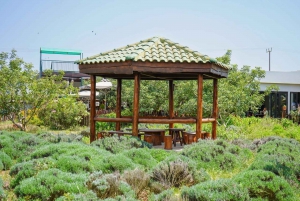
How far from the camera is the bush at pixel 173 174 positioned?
6.48 metres

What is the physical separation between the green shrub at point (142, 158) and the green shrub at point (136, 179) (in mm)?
1139

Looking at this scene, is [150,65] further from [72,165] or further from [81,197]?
[81,197]

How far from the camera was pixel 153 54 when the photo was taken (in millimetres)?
10289

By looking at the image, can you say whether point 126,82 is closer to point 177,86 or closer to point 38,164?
point 177,86

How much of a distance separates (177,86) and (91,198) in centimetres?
1662

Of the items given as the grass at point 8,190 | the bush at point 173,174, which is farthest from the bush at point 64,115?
the bush at point 173,174

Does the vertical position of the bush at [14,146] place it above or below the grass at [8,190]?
above

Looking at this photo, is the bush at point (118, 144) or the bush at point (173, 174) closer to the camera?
the bush at point (173, 174)

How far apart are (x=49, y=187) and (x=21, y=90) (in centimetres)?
1224

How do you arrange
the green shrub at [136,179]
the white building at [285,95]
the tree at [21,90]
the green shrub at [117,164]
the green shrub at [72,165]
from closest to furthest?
the green shrub at [136,179]
the green shrub at [72,165]
the green shrub at [117,164]
the tree at [21,90]
the white building at [285,95]

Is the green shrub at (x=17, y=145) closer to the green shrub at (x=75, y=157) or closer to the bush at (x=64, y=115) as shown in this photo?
the green shrub at (x=75, y=157)

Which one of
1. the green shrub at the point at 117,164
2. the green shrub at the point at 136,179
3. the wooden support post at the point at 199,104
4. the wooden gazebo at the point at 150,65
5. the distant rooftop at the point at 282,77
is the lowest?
the green shrub at the point at 136,179

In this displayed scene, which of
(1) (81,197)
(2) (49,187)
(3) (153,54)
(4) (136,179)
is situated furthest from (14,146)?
(1) (81,197)

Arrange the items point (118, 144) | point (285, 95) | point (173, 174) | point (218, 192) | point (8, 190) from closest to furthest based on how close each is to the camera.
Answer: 1. point (218, 192)
2. point (8, 190)
3. point (173, 174)
4. point (118, 144)
5. point (285, 95)
